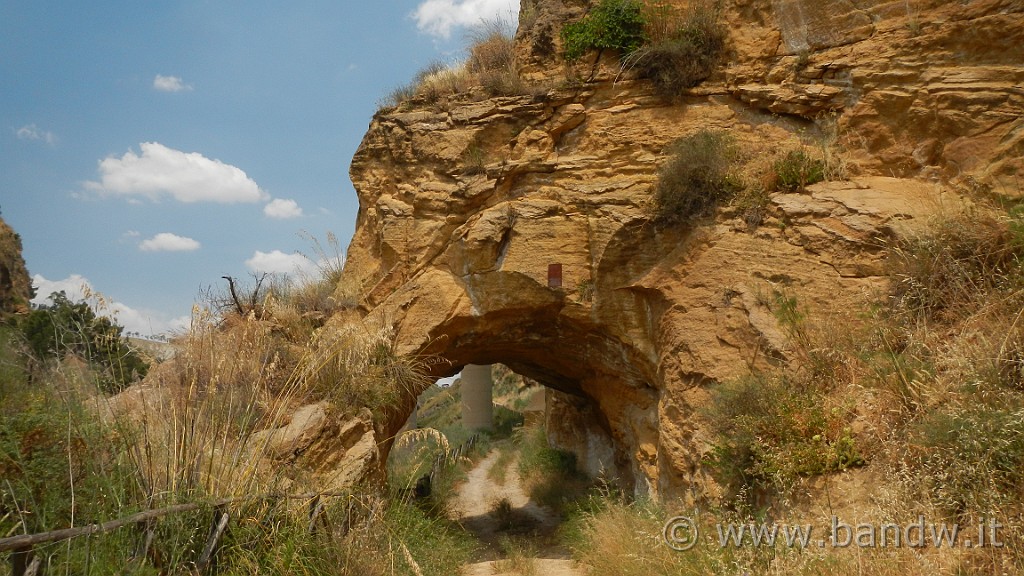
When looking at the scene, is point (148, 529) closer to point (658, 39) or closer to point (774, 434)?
point (774, 434)

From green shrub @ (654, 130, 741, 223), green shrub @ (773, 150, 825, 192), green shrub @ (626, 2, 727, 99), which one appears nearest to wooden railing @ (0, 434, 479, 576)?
green shrub @ (654, 130, 741, 223)

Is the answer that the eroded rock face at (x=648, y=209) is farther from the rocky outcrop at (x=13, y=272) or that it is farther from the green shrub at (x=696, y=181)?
the rocky outcrop at (x=13, y=272)

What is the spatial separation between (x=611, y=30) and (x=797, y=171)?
3237 millimetres

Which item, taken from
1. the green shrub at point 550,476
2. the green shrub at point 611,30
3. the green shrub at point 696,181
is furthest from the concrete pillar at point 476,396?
the green shrub at point 696,181

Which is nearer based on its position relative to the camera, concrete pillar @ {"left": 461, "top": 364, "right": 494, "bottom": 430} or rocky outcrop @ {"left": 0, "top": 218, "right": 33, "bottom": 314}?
rocky outcrop @ {"left": 0, "top": 218, "right": 33, "bottom": 314}

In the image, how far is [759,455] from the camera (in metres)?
5.39

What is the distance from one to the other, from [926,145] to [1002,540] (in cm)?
469

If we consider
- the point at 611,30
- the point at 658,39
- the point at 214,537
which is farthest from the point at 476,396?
the point at 214,537

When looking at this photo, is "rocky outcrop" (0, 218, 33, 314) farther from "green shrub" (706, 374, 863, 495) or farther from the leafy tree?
"green shrub" (706, 374, 863, 495)

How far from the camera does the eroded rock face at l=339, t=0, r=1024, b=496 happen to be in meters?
6.63

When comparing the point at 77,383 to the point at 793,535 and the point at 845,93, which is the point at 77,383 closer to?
the point at 793,535

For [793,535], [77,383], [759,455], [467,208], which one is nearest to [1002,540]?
[793,535]

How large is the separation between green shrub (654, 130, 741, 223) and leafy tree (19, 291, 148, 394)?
5794 millimetres

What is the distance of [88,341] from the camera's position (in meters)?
3.53
